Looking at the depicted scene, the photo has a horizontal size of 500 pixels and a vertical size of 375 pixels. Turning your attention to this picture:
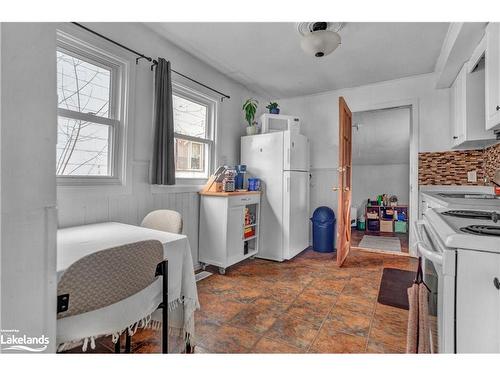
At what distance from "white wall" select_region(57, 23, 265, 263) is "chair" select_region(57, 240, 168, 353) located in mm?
1106

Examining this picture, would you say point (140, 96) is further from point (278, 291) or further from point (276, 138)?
point (278, 291)

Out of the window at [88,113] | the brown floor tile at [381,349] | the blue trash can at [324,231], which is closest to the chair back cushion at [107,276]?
the window at [88,113]

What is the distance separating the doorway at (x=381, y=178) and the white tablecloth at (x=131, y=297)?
11.1ft

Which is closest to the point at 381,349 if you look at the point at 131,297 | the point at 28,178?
the point at 131,297

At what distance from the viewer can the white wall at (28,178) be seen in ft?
1.51

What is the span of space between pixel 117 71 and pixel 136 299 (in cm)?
193

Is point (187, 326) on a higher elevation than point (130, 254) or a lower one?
lower

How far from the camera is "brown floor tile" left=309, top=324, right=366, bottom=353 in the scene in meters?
1.53

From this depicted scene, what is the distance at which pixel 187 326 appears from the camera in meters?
1.46

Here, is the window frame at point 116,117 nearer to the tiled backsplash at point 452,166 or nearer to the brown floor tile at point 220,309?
the brown floor tile at point 220,309
